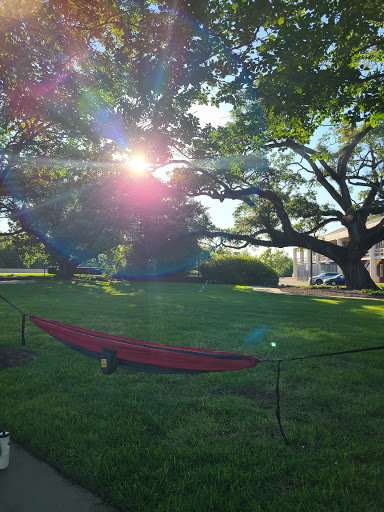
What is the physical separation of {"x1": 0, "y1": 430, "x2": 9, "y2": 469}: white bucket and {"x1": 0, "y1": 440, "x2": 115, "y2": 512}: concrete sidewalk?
50mm

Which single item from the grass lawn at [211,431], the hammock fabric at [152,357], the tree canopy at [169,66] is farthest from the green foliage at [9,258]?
the hammock fabric at [152,357]

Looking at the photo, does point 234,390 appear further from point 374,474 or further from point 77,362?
point 77,362

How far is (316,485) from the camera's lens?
6.77ft

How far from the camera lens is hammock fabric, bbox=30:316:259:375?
2484mm

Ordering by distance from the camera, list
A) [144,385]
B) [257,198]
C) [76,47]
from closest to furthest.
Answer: [144,385] < [76,47] < [257,198]

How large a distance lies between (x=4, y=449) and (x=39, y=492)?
15.9 inches

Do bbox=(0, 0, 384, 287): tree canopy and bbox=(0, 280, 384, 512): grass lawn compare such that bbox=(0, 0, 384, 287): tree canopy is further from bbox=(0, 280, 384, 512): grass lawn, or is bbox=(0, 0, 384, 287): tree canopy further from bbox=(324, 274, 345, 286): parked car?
bbox=(324, 274, 345, 286): parked car

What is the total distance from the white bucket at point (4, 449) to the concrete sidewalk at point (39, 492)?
0.05m

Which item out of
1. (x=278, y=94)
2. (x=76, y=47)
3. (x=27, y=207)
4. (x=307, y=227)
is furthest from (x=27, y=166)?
(x=307, y=227)

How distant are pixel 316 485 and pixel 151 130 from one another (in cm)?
664

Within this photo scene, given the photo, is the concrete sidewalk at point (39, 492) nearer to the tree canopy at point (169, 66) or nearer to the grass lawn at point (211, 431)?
the grass lawn at point (211, 431)

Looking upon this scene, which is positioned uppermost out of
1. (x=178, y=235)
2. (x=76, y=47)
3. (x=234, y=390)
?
(x=76, y=47)

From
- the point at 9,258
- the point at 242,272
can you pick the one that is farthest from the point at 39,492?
the point at 9,258

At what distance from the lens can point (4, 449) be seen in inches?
87.3
